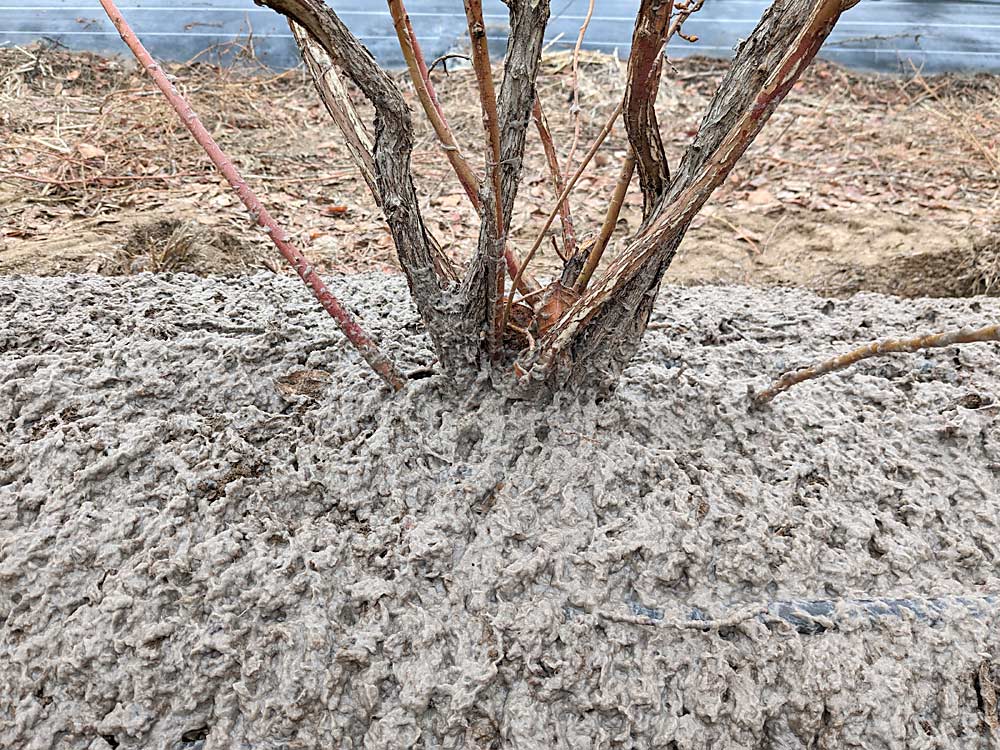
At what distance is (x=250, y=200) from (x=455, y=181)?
2.42 metres

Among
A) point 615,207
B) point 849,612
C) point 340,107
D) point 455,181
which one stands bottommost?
point 455,181

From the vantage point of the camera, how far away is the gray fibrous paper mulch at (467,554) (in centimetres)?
75

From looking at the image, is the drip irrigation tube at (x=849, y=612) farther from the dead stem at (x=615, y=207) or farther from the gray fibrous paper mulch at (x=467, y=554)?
the dead stem at (x=615, y=207)

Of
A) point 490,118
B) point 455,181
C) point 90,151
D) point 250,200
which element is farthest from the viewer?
point 455,181

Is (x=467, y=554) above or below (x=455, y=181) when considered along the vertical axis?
above

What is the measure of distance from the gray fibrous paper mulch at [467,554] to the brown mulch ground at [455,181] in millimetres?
1137

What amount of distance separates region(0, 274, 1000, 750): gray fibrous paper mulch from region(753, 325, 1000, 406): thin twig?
7cm

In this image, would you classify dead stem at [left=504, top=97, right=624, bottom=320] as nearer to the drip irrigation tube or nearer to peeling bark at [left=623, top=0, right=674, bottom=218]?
peeling bark at [left=623, top=0, right=674, bottom=218]

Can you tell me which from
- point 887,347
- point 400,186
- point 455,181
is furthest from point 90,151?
point 887,347

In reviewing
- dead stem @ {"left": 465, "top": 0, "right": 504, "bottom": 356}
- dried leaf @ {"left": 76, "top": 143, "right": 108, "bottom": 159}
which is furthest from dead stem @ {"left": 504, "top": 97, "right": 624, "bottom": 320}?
dried leaf @ {"left": 76, "top": 143, "right": 108, "bottom": 159}

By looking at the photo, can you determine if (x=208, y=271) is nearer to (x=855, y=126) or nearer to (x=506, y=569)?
(x=506, y=569)

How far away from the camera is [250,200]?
2.77 feet

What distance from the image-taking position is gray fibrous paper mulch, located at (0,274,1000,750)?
754 mm

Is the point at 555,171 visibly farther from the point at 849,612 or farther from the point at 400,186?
the point at 849,612
